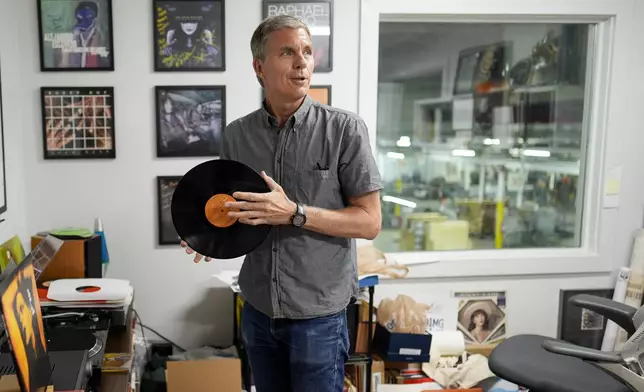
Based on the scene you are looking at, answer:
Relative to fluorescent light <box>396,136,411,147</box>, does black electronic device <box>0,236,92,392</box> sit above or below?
below

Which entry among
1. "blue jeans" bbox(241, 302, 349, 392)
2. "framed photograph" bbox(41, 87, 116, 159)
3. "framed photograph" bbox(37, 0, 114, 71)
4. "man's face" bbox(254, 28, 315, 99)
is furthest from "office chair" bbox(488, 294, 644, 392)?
"framed photograph" bbox(37, 0, 114, 71)

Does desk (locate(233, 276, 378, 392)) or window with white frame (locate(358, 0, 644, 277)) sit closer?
desk (locate(233, 276, 378, 392))

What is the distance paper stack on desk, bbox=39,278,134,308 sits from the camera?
2117 mm

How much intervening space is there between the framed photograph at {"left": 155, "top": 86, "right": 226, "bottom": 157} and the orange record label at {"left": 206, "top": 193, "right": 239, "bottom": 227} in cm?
134

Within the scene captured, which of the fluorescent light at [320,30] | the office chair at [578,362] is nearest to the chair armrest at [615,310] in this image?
the office chair at [578,362]

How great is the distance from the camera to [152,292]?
2.86 m

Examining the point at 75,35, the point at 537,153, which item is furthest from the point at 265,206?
the point at 537,153

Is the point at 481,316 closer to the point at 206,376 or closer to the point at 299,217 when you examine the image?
the point at 206,376

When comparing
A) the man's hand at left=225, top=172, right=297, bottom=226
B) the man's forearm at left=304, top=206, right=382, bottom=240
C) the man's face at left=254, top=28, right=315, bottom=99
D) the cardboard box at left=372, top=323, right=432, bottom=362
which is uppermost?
the man's face at left=254, top=28, right=315, bottom=99

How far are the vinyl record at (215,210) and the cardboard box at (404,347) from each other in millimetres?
1307

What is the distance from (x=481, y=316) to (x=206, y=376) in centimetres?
146

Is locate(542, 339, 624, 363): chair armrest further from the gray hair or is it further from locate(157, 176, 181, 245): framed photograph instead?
locate(157, 176, 181, 245): framed photograph

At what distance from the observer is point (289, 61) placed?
1519 mm

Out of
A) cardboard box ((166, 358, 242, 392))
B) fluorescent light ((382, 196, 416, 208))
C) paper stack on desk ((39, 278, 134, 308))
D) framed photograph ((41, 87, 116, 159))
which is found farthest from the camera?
fluorescent light ((382, 196, 416, 208))
